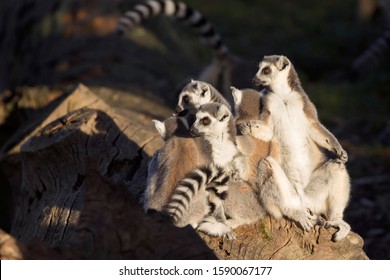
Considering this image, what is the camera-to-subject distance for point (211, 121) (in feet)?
17.6

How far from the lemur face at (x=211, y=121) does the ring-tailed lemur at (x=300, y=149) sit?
0.21m

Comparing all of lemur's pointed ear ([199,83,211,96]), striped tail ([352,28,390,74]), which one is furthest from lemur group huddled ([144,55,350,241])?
striped tail ([352,28,390,74])

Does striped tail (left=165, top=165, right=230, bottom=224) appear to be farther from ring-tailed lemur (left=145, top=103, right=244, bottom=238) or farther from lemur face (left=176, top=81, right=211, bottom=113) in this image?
lemur face (left=176, top=81, right=211, bottom=113)

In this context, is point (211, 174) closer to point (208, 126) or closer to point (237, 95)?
point (208, 126)

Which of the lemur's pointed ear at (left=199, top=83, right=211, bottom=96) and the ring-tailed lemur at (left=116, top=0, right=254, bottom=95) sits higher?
the lemur's pointed ear at (left=199, top=83, right=211, bottom=96)

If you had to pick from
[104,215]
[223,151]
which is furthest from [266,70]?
[104,215]

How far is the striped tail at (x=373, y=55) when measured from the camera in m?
13.1

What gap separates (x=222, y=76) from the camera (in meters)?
11.7

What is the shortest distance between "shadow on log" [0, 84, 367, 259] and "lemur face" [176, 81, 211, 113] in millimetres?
514

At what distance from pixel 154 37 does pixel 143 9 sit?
19.7 inches

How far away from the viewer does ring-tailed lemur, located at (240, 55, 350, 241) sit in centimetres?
550

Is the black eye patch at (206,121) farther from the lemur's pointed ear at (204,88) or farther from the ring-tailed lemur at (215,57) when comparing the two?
the ring-tailed lemur at (215,57)

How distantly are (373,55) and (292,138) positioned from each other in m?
7.81

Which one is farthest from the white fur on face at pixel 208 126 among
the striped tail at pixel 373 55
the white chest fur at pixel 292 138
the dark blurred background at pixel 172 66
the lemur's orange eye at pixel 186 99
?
the striped tail at pixel 373 55
